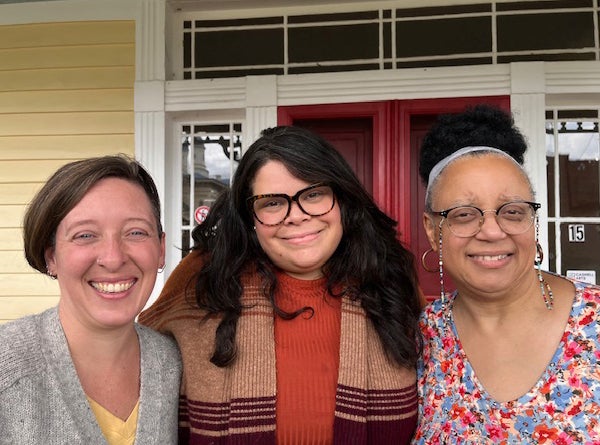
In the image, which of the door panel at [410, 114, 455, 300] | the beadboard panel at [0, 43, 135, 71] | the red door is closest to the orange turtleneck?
the red door

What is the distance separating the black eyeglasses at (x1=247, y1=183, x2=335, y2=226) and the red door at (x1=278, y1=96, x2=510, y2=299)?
1886 millimetres

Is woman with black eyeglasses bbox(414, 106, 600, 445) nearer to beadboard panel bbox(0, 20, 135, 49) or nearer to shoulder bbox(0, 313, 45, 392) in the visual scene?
shoulder bbox(0, 313, 45, 392)

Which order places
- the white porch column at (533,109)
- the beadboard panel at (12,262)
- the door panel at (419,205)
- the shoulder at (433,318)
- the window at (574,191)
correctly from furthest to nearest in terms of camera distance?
1. the beadboard panel at (12,262)
2. the door panel at (419,205)
3. the window at (574,191)
4. the white porch column at (533,109)
5. the shoulder at (433,318)

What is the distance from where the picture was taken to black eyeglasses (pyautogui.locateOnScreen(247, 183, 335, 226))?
1.73 metres

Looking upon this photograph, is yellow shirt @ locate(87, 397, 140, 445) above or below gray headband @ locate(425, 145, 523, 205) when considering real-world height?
below

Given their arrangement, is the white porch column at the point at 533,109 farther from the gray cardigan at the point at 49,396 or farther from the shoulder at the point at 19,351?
the shoulder at the point at 19,351

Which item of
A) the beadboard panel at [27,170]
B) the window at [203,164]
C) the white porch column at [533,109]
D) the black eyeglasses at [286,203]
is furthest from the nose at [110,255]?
the white porch column at [533,109]

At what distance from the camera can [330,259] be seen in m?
1.93

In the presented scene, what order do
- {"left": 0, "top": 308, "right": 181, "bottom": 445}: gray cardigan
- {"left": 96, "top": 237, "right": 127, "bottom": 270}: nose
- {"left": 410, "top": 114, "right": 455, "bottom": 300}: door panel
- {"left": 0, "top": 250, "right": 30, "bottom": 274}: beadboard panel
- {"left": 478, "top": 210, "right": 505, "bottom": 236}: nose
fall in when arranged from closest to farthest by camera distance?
{"left": 0, "top": 308, "right": 181, "bottom": 445}: gray cardigan, {"left": 96, "top": 237, "right": 127, "bottom": 270}: nose, {"left": 478, "top": 210, "right": 505, "bottom": 236}: nose, {"left": 410, "top": 114, "right": 455, "bottom": 300}: door panel, {"left": 0, "top": 250, "right": 30, "bottom": 274}: beadboard panel

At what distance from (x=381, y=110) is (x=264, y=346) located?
228cm

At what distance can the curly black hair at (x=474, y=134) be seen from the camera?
1695 millimetres

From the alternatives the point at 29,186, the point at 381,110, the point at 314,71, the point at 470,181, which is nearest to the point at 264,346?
the point at 470,181

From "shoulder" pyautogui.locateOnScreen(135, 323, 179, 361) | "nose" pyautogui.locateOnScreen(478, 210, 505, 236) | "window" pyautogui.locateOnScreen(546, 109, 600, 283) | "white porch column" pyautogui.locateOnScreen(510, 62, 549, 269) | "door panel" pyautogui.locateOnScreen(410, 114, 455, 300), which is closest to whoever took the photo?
"nose" pyautogui.locateOnScreen(478, 210, 505, 236)

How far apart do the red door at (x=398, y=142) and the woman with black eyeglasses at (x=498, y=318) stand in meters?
1.82
